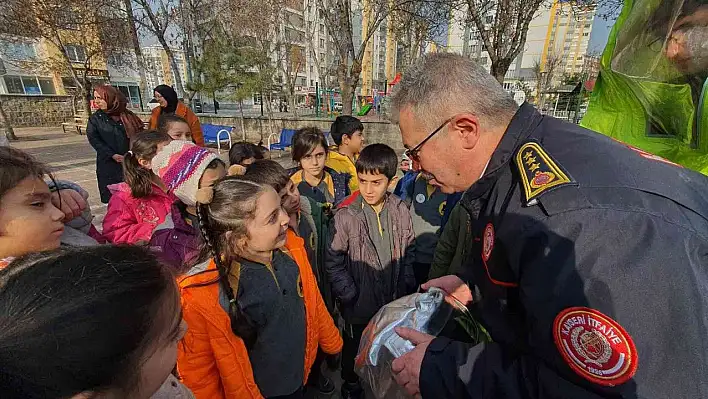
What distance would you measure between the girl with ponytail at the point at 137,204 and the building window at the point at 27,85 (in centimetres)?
3351

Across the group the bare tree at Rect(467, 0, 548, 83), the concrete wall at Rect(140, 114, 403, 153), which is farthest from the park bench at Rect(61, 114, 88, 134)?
the bare tree at Rect(467, 0, 548, 83)

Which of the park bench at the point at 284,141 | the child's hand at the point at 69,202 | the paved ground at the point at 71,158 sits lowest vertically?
the paved ground at the point at 71,158

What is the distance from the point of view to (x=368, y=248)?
2.42 m

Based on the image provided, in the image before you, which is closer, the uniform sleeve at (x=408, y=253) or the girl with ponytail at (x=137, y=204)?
the girl with ponytail at (x=137, y=204)

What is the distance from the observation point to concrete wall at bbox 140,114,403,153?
35.4 ft

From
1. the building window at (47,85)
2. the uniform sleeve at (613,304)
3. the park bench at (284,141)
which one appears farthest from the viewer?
the building window at (47,85)

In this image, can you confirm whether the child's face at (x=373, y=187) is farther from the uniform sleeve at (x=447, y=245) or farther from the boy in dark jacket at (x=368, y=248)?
the uniform sleeve at (x=447, y=245)

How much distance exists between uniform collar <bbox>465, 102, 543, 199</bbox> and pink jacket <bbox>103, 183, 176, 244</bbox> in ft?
6.85

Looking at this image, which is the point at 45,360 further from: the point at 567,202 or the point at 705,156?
the point at 705,156

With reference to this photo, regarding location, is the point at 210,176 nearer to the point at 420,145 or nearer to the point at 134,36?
the point at 420,145

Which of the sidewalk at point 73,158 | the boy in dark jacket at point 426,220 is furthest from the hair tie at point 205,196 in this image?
the sidewalk at point 73,158

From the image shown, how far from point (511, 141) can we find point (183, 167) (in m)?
1.86

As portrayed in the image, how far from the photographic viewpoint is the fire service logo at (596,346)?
793 millimetres

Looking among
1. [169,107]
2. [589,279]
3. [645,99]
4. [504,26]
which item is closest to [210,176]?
[589,279]
